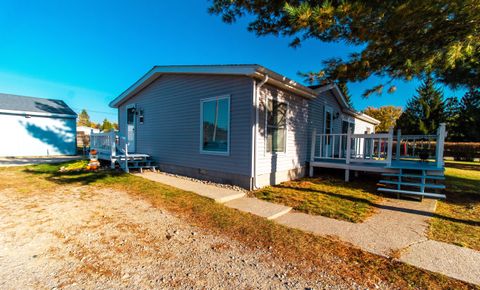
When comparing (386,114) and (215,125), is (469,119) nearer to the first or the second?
(386,114)

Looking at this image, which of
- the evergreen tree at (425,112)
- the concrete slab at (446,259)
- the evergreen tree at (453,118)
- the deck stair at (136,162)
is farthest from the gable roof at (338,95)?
the evergreen tree at (453,118)

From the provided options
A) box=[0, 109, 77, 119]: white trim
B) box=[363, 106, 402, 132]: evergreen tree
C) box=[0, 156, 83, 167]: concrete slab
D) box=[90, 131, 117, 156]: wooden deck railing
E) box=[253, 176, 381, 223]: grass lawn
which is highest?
box=[363, 106, 402, 132]: evergreen tree

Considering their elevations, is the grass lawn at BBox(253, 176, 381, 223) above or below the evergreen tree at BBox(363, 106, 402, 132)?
below

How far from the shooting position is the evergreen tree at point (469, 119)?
20.6m

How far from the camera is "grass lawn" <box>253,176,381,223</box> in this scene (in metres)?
4.20

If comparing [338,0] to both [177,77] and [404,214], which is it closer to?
[404,214]

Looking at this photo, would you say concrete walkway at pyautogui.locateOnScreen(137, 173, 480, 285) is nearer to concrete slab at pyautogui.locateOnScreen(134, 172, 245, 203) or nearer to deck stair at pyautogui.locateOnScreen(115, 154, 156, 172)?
concrete slab at pyautogui.locateOnScreen(134, 172, 245, 203)

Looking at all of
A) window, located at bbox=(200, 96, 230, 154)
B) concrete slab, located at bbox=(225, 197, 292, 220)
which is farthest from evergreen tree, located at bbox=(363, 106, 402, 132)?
concrete slab, located at bbox=(225, 197, 292, 220)

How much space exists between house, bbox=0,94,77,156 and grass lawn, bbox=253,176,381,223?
15769mm

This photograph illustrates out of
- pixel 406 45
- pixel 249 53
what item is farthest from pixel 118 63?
pixel 406 45

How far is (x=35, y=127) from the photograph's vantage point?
13930 mm

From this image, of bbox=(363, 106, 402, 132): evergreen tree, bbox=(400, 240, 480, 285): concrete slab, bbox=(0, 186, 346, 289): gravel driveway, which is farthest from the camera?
bbox=(363, 106, 402, 132): evergreen tree

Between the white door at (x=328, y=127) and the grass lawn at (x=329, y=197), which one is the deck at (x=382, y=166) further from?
the white door at (x=328, y=127)

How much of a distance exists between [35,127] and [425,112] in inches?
1312
